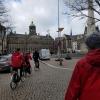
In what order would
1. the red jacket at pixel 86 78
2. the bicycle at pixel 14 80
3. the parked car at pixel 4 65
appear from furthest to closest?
the parked car at pixel 4 65 → the bicycle at pixel 14 80 → the red jacket at pixel 86 78

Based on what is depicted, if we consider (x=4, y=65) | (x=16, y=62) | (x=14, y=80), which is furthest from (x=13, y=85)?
(x=4, y=65)

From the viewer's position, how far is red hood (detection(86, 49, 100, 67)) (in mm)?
4789

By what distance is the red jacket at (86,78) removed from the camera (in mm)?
4742

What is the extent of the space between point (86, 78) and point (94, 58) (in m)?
0.25

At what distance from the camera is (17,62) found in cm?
1884

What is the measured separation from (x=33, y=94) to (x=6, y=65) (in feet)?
59.2

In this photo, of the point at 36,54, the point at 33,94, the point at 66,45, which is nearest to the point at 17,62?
the point at 33,94

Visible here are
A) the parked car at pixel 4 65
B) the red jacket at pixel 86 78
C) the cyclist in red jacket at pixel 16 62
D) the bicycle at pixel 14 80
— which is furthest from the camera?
the parked car at pixel 4 65

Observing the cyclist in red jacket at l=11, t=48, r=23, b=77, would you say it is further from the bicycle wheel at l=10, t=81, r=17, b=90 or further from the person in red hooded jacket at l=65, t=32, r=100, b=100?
the person in red hooded jacket at l=65, t=32, r=100, b=100

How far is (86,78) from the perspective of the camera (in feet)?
15.9

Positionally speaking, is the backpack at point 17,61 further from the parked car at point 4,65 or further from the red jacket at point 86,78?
the parked car at point 4,65

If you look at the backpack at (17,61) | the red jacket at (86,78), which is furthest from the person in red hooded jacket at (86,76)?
the backpack at (17,61)

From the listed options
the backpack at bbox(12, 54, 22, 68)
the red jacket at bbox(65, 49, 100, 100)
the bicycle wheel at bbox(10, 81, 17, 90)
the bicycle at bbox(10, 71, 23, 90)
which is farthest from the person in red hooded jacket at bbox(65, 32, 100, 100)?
the backpack at bbox(12, 54, 22, 68)

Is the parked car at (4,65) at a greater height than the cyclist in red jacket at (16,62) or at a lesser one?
lesser
